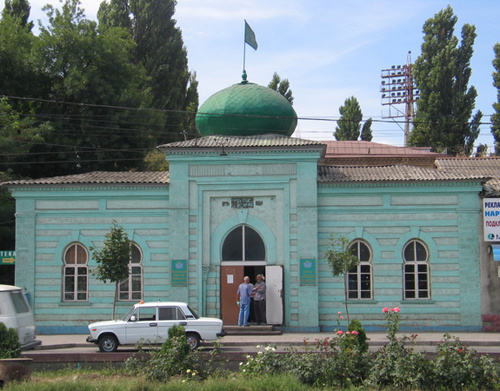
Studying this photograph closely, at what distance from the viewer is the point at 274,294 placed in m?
21.8

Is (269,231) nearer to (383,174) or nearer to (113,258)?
(383,174)

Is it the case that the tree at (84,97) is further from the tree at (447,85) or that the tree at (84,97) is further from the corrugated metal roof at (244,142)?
the tree at (447,85)

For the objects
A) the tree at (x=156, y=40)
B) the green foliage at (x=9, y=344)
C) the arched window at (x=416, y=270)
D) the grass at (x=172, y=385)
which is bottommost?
the grass at (x=172, y=385)

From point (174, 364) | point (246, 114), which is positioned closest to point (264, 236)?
point (246, 114)

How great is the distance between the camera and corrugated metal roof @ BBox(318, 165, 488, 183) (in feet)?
71.8

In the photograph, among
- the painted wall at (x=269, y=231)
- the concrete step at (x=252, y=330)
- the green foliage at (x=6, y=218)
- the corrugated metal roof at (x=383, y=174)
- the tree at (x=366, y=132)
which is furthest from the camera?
the tree at (x=366, y=132)

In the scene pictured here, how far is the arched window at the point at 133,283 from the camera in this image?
22.6 metres

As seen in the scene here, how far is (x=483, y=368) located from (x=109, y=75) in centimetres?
2614

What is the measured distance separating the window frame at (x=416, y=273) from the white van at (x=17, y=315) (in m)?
11.6

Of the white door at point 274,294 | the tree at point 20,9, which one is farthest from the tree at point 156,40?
the white door at point 274,294

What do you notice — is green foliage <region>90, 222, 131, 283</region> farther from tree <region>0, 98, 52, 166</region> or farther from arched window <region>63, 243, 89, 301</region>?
tree <region>0, 98, 52, 166</region>

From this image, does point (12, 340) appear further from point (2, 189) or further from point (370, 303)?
point (2, 189)

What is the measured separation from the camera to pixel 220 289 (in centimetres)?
2220

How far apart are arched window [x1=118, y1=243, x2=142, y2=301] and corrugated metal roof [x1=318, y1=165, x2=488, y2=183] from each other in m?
6.76
